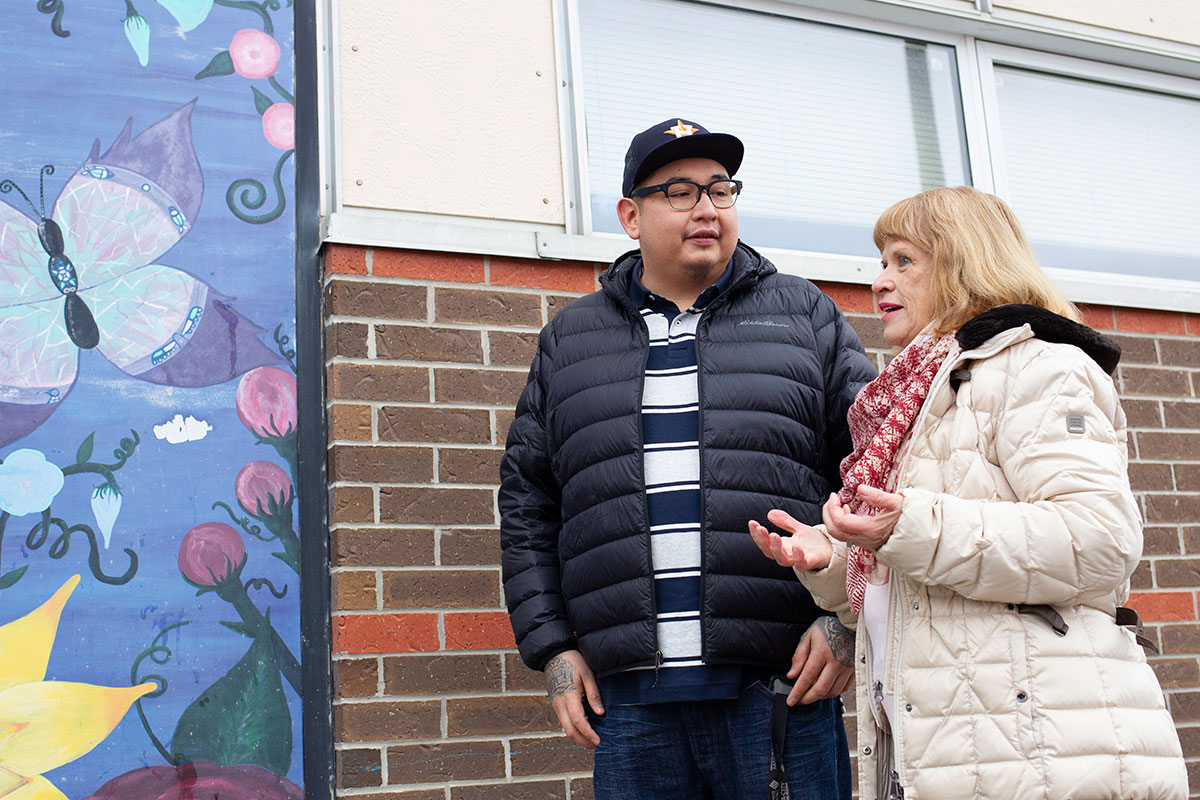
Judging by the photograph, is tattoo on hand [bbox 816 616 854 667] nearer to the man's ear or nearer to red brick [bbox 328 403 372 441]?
the man's ear

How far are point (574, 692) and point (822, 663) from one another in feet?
1.95

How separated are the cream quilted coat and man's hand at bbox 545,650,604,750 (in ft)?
2.86

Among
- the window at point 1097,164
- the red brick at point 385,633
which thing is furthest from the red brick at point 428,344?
the window at point 1097,164

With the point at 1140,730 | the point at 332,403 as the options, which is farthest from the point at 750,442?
the point at 332,403

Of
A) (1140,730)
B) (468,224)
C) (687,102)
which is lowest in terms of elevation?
(1140,730)

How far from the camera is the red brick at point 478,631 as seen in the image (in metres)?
3.59

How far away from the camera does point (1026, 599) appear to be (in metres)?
2.15

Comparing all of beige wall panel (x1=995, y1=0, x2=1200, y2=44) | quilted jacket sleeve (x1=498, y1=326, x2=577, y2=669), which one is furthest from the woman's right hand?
beige wall panel (x1=995, y1=0, x2=1200, y2=44)

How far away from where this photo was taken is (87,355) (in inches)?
134

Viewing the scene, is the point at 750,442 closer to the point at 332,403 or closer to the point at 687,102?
the point at 332,403

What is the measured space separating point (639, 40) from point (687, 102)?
0.92 feet

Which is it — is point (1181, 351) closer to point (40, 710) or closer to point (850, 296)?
point (850, 296)

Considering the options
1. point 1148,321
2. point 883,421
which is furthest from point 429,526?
point 1148,321

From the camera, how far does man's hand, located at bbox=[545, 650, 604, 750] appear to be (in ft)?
9.57
